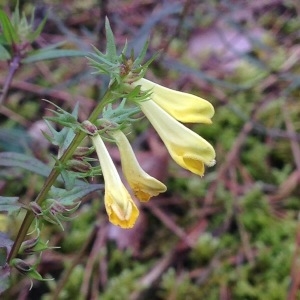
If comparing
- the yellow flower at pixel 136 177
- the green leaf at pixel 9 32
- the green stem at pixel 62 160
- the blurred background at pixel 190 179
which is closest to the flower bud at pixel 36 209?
the green stem at pixel 62 160

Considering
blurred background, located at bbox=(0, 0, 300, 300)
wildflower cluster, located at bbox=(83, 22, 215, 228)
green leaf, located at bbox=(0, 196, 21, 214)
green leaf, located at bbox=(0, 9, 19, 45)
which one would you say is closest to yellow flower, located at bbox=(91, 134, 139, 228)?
wildflower cluster, located at bbox=(83, 22, 215, 228)

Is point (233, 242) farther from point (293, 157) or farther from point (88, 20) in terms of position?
point (88, 20)

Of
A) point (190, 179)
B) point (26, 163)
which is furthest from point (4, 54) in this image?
point (190, 179)

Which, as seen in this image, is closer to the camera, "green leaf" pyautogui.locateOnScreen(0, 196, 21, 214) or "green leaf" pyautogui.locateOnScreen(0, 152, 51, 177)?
"green leaf" pyautogui.locateOnScreen(0, 196, 21, 214)

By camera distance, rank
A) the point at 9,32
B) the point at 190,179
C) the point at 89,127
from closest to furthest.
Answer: the point at 89,127 → the point at 9,32 → the point at 190,179

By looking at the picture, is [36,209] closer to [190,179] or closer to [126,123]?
[126,123]

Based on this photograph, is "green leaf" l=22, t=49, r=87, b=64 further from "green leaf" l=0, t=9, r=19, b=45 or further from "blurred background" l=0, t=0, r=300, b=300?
"blurred background" l=0, t=0, r=300, b=300

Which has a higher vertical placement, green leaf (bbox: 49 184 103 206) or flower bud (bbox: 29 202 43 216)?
flower bud (bbox: 29 202 43 216)
